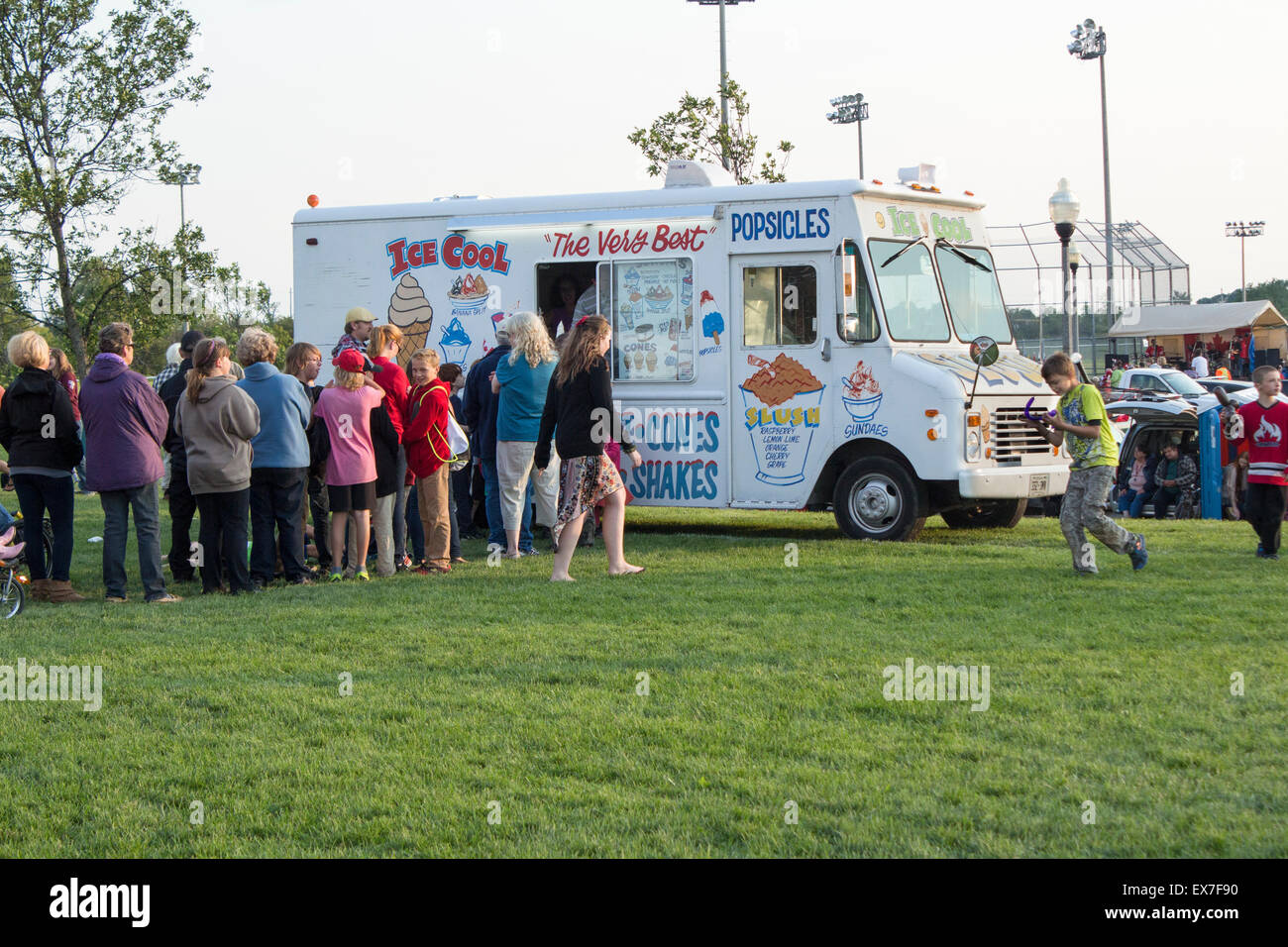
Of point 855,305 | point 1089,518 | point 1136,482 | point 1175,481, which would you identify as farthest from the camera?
point 1136,482

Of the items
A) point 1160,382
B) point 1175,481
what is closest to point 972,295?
point 1175,481

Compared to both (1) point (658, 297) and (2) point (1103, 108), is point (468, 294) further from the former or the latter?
(2) point (1103, 108)

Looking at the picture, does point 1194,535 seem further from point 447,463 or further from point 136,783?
point 136,783

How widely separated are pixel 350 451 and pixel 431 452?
72 cm

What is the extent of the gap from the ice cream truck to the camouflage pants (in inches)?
60.8

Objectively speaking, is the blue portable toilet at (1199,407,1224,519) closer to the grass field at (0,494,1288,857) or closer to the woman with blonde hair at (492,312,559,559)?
the grass field at (0,494,1288,857)

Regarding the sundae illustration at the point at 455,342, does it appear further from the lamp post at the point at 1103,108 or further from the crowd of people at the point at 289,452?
the lamp post at the point at 1103,108

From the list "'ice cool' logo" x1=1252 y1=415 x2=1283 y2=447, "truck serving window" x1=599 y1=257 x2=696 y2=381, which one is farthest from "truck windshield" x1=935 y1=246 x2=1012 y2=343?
"'ice cool' logo" x1=1252 y1=415 x2=1283 y2=447

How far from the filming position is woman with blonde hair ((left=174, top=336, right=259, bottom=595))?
31.9ft

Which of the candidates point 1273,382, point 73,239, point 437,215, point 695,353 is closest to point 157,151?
point 73,239

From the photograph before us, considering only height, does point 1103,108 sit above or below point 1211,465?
above

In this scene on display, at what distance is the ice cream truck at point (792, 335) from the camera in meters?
11.9

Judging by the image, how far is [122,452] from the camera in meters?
9.59

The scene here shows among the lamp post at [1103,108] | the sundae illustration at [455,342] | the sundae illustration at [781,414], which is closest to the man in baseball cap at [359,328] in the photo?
the sundae illustration at [455,342]
